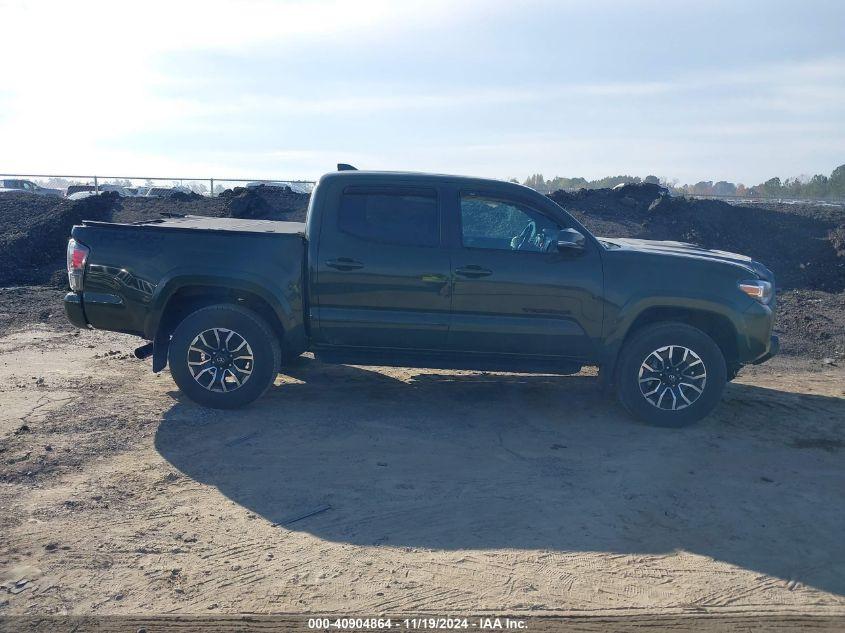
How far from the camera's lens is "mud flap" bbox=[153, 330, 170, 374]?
6824 mm

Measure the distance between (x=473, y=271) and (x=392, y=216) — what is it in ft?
2.78

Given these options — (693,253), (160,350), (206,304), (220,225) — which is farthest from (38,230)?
(693,253)

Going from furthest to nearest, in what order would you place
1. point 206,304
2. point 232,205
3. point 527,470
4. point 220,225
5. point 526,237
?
point 232,205, point 220,225, point 206,304, point 526,237, point 527,470

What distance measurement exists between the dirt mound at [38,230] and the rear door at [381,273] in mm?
9452

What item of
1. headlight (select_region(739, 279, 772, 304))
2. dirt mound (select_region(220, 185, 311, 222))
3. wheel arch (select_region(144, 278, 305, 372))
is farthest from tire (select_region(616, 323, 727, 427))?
dirt mound (select_region(220, 185, 311, 222))

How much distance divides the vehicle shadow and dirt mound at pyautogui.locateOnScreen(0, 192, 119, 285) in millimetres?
9199

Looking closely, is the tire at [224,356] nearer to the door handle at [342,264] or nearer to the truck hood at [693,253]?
the door handle at [342,264]

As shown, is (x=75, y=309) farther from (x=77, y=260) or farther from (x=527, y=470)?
A: (x=527, y=470)

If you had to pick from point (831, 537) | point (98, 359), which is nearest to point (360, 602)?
point (831, 537)

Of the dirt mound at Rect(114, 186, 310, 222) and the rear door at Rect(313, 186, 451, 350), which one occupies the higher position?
the dirt mound at Rect(114, 186, 310, 222)

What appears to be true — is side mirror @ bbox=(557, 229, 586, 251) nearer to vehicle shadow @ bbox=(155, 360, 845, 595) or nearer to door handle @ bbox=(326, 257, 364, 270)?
vehicle shadow @ bbox=(155, 360, 845, 595)

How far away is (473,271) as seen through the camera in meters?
6.69

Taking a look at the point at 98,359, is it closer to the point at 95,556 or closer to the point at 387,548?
the point at 95,556

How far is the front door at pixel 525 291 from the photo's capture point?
6.70 meters
